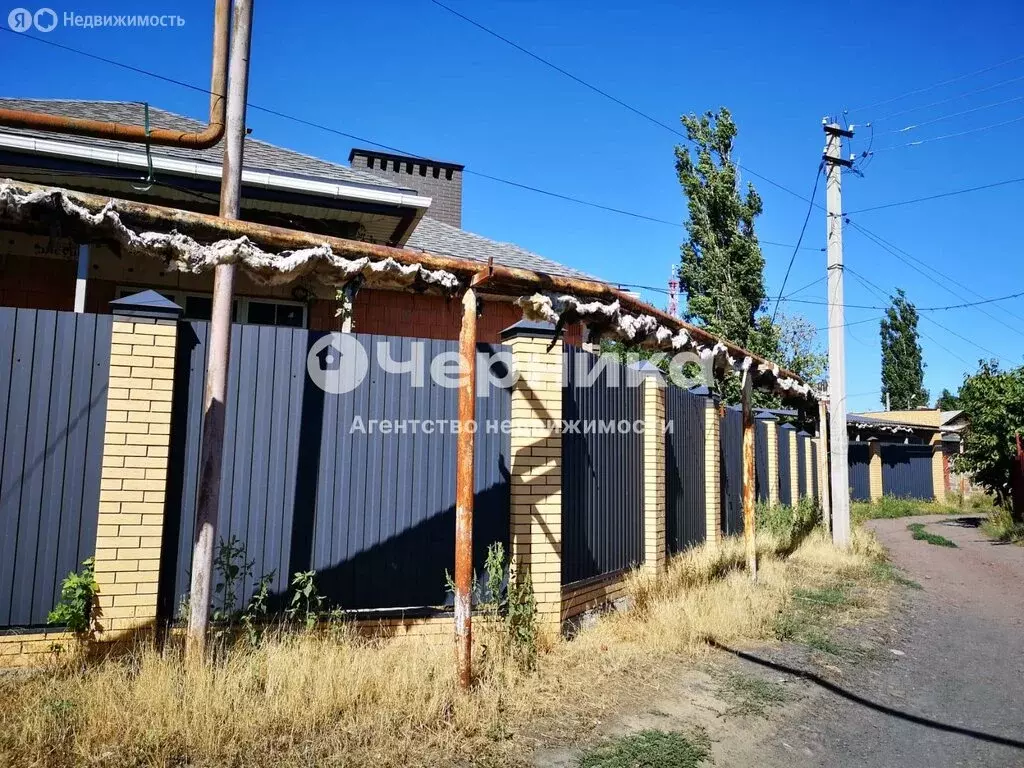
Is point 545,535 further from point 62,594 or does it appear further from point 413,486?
point 62,594

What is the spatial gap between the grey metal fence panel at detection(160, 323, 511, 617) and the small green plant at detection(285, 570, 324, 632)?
79mm

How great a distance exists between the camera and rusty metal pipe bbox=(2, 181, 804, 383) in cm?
385

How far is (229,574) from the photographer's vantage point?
4461mm

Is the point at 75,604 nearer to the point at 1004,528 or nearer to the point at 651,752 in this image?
the point at 651,752

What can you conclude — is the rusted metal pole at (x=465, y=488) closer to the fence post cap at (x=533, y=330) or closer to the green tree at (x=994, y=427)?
the fence post cap at (x=533, y=330)

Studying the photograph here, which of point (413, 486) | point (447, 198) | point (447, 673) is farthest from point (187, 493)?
point (447, 198)

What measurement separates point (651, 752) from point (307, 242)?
138 inches

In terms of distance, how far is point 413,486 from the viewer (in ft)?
16.9

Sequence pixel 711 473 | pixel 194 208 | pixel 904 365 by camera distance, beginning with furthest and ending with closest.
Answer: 1. pixel 904 365
2. pixel 711 473
3. pixel 194 208

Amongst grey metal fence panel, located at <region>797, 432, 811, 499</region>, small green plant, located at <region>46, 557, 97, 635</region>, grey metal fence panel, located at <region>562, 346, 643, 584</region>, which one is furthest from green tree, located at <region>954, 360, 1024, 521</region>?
small green plant, located at <region>46, 557, 97, 635</region>

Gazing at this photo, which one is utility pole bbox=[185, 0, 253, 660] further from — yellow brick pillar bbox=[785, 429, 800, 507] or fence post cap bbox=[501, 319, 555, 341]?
yellow brick pillar bbox=[785, 429, 800, 507]

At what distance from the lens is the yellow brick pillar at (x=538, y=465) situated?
17.7 feet

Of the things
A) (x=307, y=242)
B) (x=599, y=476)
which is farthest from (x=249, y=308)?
(x=599, y=476)

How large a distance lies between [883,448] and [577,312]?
22.6 m
